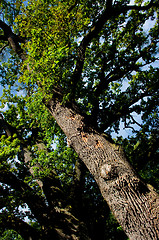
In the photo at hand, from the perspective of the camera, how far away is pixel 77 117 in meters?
4.36

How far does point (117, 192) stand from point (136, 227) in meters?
0.57

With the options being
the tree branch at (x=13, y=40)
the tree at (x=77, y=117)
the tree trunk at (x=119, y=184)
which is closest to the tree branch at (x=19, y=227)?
the tree at (x=77, y=117)

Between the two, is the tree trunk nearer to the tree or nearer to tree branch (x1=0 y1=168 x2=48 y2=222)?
the tree

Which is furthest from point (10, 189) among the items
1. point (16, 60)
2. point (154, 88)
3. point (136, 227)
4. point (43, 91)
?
point (16, 60)

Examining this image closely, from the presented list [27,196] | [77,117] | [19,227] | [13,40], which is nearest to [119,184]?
[77,117]

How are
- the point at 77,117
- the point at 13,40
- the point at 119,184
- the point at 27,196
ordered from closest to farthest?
1. the point at 119,184
2. the point at 77,117
3. the point at 27,196
4. the point at 13,40

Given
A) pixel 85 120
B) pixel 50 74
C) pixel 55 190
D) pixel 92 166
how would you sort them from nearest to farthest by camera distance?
pixel 92 166
pixel 85 120
pixel 50 74
pixel 55 190

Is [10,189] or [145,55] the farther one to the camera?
[145,55]

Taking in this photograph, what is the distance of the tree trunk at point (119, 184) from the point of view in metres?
2.44

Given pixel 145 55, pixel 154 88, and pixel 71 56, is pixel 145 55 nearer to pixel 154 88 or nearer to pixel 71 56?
pixel 154 88

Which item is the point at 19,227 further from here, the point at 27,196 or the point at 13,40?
the point at 13,40

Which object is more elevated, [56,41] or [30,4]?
[30,4]

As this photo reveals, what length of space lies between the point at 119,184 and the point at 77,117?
2.08m

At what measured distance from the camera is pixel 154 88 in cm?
696
